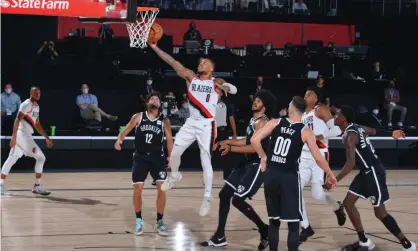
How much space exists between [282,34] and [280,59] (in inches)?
212

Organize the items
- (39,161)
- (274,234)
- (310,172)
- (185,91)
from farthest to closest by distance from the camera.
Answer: (185,91) < (39,161) < (310,172) < (274,234)

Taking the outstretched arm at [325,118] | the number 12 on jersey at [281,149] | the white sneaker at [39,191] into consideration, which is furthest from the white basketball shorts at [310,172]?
the white sneaker at [39,191]

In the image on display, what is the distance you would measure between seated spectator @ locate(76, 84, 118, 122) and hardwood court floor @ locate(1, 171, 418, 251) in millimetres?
4117

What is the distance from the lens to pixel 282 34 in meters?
29.8

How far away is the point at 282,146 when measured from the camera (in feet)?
28.2

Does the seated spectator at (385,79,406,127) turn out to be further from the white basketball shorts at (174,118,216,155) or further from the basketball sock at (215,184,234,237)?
the basketball sock at (215,184,234,237)

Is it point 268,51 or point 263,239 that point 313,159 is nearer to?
point 263,239

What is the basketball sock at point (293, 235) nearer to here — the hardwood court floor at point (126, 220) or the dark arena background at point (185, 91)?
the hardwood court floor at point (126, 220)

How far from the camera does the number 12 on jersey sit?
8578 millimetres

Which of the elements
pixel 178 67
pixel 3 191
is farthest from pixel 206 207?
pixel 3 191

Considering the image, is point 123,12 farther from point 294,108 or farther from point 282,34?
point 282,34

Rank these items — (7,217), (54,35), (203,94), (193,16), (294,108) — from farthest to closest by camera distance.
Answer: (193,16)
(54,35)
(7,217)
(203,94)
(294,108)

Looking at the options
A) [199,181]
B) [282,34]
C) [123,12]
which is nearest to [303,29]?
[282,34]

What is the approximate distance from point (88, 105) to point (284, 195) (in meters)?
13.6
